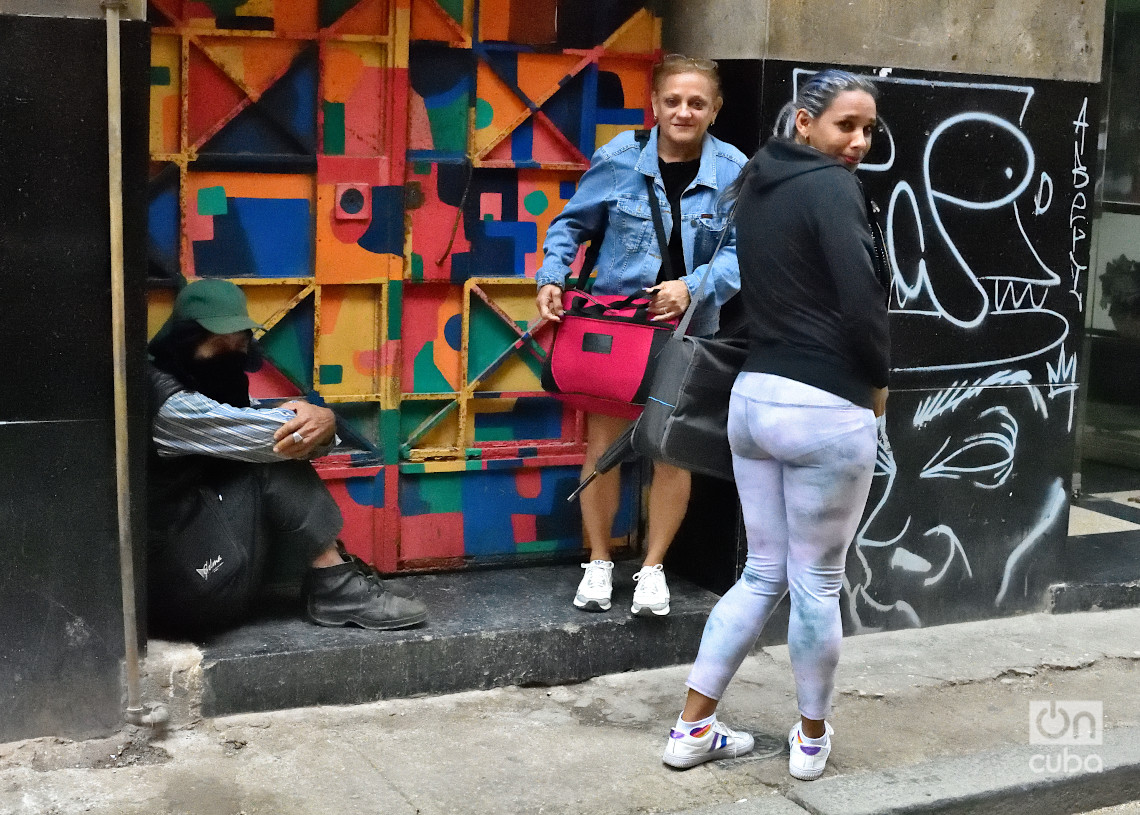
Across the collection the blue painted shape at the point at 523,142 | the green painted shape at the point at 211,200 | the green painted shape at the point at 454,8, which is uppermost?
the green painted shape at the point at 454,8

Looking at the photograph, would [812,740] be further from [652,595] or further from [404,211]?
[404,211]

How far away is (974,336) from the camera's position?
5.30 meters

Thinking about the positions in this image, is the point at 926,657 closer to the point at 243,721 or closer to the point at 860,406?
the point at 860,406

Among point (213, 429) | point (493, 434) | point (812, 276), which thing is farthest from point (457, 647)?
point (812, 276)

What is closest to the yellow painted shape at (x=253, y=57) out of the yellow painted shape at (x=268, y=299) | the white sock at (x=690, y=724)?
the yellow painted shape at (x=268, y=299)

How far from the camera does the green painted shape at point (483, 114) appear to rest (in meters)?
4.90

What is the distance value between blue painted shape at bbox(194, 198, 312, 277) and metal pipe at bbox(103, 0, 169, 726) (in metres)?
0.75

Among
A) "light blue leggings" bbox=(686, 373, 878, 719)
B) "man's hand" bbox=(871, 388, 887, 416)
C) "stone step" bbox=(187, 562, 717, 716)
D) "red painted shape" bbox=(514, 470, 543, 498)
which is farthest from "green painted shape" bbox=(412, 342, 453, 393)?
"man's hand" bbox=(871, 388, 887, 416)

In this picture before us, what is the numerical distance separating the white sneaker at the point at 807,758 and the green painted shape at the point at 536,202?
2.05m

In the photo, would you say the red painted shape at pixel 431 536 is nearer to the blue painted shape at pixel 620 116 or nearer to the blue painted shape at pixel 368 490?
the blue painted shape at pixel 368 490

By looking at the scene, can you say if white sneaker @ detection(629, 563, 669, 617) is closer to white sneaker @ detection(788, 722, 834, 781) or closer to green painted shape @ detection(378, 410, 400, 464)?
white sneaker @ detection(788, 722, 834, 781)

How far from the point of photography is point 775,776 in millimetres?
4027

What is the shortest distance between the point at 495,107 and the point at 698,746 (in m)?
2.26

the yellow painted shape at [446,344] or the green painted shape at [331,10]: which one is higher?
the green painted shape at [331,10]
